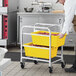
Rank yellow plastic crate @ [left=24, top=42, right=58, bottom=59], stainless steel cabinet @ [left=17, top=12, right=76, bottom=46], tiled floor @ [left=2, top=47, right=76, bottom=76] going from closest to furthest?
1. tiled floor @ [left=2, top=47, right=76, bottom=76]
2. yellow plastic crate @ [left=24, top=42, right=58, bottom=59]
3. stainless steel cabinet @ [left=17, top=12, right=76, bottom=46]

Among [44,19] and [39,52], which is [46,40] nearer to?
[39,52]

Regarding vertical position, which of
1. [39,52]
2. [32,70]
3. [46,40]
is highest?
[46,40]

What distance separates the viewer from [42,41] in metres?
4.41

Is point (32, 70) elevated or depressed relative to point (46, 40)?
depressed

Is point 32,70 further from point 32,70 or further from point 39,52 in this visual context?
point 39,52

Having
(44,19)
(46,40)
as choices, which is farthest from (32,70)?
(44,19)

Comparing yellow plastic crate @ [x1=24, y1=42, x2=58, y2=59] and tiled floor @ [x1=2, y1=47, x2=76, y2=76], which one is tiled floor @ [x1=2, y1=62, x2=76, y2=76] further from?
yellow plastic crate @ [x1=24, y1=42, x2=58, y2=59]

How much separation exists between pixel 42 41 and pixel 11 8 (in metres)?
2.46

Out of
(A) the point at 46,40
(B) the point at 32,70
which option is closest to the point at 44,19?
(A) the point at 46,40

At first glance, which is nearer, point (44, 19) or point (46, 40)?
point (46, 40)

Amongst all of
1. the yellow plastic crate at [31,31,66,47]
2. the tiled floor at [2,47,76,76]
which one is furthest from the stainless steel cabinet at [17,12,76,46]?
the yellow plastic crate at [31,31,66,47]

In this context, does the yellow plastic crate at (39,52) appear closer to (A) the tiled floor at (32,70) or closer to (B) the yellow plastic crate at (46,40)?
(B) the yellow plastic crate at (46,40)

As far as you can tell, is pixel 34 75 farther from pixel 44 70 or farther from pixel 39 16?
pixel 39 16

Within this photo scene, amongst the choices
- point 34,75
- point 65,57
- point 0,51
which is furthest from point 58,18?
point 0,51
